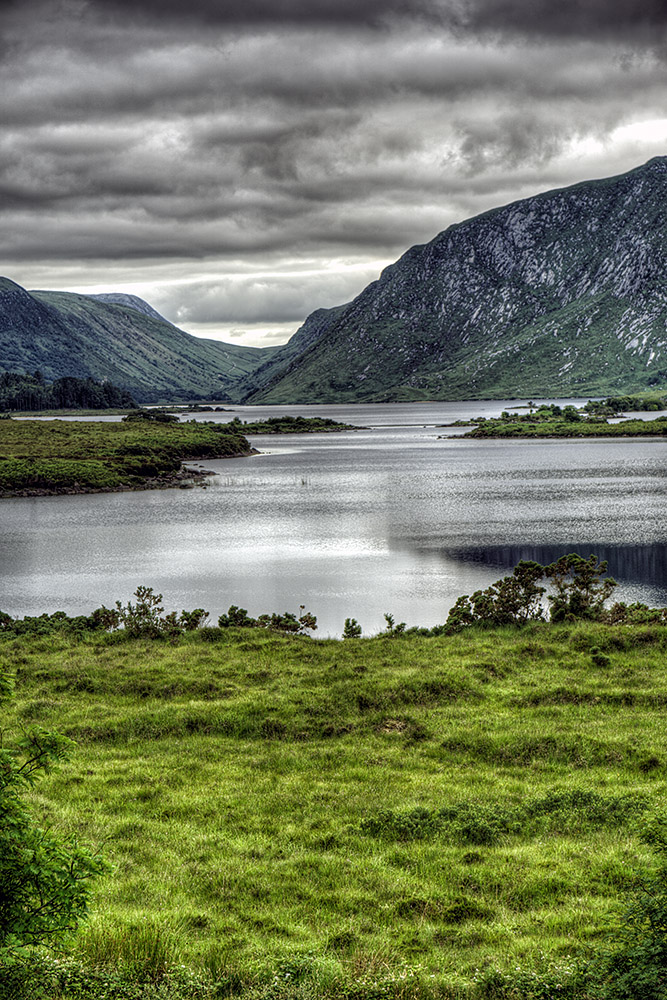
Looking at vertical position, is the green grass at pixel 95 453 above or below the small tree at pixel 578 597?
above

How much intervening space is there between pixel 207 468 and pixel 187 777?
133m

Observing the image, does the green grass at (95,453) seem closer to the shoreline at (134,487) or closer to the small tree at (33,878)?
the shoreline at (134,487)

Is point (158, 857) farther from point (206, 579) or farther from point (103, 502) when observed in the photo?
point (103, 502)

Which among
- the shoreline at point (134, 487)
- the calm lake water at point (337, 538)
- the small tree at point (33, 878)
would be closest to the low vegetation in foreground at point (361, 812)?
the small tree at point (33, 878)

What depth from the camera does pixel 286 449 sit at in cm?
19688

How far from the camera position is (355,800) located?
63.8 ft

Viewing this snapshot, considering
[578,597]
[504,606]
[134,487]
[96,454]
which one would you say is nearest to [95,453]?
[96,454]

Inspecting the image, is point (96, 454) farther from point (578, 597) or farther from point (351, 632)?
point (578, 597)

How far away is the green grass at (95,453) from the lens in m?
120

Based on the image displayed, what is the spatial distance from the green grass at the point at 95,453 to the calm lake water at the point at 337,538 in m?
6.86

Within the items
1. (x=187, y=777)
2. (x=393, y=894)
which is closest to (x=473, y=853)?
(x=393, y=894)

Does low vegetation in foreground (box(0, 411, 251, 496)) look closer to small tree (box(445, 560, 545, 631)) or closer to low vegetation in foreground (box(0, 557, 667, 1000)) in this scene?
low vegetation in foreground (box(0, 557, 667, 1000))

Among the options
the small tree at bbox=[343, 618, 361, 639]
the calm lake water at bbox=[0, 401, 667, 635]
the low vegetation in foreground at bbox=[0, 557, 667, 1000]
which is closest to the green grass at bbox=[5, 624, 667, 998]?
the low vegetation in foreground at bbox=[0, 557, 667, 1000]

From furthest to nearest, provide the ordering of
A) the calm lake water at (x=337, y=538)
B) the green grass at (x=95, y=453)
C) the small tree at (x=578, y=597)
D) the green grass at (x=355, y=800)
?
the green grass at (x=95, y=453), the calm lake water at (x=337, y=538), the small tree at (x=578, y=597), the green grass at (x=355, y=800)
